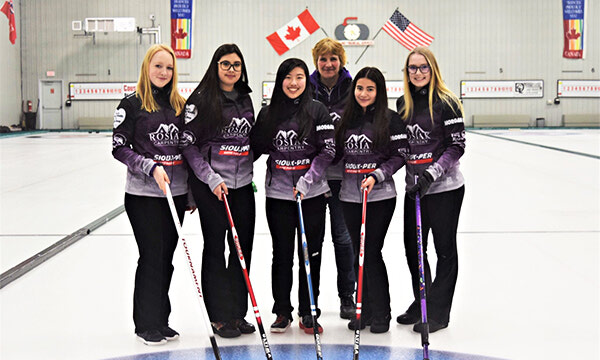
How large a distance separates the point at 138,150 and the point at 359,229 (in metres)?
1.28

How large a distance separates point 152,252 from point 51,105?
26282 millimetres

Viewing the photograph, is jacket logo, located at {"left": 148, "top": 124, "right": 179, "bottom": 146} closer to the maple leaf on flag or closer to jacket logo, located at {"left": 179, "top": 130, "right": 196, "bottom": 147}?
jacket logo, located at {"left": 179, "top": 130, "right": 196, "bottom": 147}

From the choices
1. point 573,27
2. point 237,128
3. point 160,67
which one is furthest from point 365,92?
point 573,27

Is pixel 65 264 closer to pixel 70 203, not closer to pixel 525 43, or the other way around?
pixel 70 203

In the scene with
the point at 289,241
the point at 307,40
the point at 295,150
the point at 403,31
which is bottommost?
the point at 289,241

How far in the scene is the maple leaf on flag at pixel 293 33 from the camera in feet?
74.7

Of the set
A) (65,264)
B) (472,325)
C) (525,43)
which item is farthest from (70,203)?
(525,43)

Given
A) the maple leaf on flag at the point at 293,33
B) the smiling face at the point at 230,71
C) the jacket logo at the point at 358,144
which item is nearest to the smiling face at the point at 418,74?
the jacket logo at the point at 358,144

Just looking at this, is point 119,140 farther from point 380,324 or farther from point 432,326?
point 432,326

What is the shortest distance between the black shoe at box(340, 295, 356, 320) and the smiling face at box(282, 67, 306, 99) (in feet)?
4.24

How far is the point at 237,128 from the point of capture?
407cm

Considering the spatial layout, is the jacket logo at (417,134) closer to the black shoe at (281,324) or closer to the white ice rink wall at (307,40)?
the black shoe at (281,324)

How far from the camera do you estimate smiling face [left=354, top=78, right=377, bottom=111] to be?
13.6ft

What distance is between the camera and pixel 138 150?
4.03 meters
